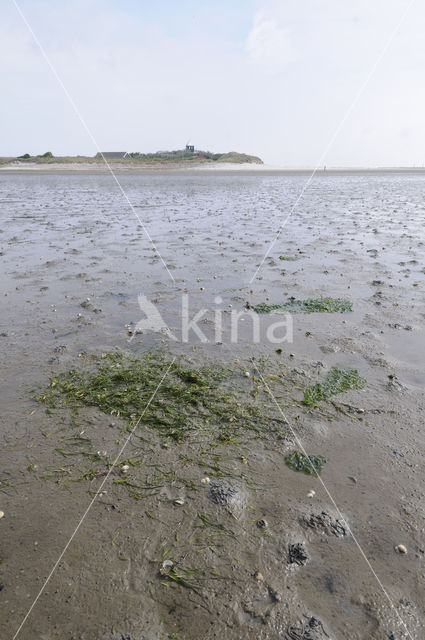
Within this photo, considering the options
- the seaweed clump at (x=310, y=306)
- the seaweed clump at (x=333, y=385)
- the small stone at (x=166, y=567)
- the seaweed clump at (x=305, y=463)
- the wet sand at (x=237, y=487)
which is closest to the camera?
the wet sand at (x=237, y=487)

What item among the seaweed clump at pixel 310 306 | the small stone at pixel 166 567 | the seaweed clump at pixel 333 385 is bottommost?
the small stone at pixel 166 567

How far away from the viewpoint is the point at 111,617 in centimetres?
263

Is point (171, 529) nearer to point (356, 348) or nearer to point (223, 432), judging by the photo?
point (223, 432)

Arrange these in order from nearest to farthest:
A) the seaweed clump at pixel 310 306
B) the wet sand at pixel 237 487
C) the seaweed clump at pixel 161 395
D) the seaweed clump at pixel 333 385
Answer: the wet sand at pixel 237 487, the seaweed clump at pixel 161 395, the seaweed clump at pixel 333 385, the seaweed clump at pixel 310 306

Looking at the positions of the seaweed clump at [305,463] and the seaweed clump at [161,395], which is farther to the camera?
the seaweed clump at [161,395]

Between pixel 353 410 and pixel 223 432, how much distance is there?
5.23ft

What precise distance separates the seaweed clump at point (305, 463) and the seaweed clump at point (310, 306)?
3.96 m

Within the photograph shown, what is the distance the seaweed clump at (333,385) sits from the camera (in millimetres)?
4992

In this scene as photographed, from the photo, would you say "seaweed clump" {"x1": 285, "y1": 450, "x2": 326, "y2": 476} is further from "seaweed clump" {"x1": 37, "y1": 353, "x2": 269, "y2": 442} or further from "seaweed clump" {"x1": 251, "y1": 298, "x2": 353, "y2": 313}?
"seaweed clump" {"x1": 251, "y1": 298, "x2": 353, "y2": 313}

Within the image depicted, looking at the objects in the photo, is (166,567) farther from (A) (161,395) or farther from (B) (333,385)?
(B) (333,385)

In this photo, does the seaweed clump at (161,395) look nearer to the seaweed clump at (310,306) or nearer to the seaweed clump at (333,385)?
the seaweed clump at (333,385)

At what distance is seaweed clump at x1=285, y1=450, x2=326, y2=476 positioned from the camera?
389 cm

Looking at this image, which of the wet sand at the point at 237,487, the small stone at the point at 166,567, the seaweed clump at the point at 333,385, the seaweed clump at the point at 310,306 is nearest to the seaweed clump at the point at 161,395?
the wet sand at the point at 237,487

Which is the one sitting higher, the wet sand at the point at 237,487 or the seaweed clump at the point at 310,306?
the seaweed clump at the point at 310,306
